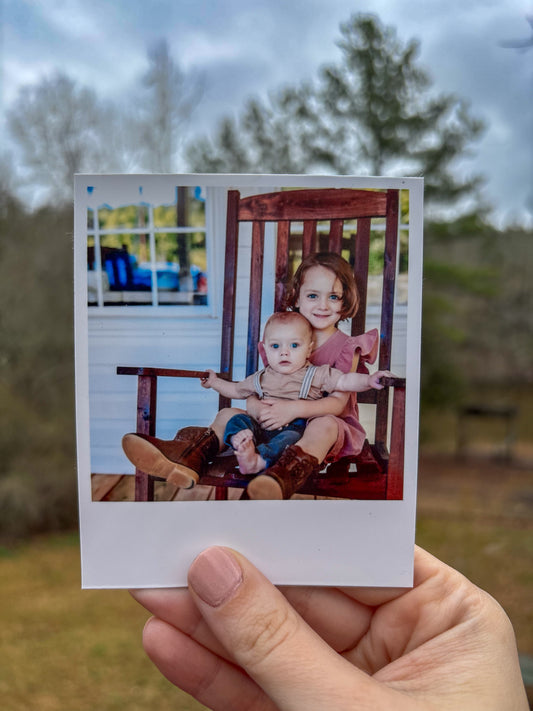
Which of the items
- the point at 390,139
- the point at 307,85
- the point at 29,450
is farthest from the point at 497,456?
the point at 29,450

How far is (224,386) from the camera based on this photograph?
560 millimetres

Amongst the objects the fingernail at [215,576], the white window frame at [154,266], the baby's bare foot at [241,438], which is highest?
the white window frame at [154,266]

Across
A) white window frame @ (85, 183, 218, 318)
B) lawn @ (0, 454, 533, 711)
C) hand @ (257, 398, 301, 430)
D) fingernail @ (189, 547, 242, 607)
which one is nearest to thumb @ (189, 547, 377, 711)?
A: fingernail @ (189, 547, 242, 607)

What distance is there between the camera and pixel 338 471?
56cm

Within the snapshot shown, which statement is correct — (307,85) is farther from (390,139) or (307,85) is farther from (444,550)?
(444,550)

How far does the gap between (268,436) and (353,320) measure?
0.44ft

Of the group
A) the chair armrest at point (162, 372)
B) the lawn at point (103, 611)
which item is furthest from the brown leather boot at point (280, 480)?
the lawn at point (103, 611)

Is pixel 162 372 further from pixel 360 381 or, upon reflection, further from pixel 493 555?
pixel 493 555

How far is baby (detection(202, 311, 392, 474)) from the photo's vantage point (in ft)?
1.83

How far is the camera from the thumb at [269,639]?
0.49 m

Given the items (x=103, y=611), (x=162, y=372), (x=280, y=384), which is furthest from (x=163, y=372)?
(x=103, y=611)

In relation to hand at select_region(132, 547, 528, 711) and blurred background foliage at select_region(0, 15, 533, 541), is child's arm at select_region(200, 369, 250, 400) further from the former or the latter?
blurred background foliage at select_region(0, 15, 533, 541)

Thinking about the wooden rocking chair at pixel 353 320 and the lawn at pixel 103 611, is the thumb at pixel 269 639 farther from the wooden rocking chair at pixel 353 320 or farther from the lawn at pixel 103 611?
the lawn at pixel 103 611

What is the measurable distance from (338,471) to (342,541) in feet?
0.21
